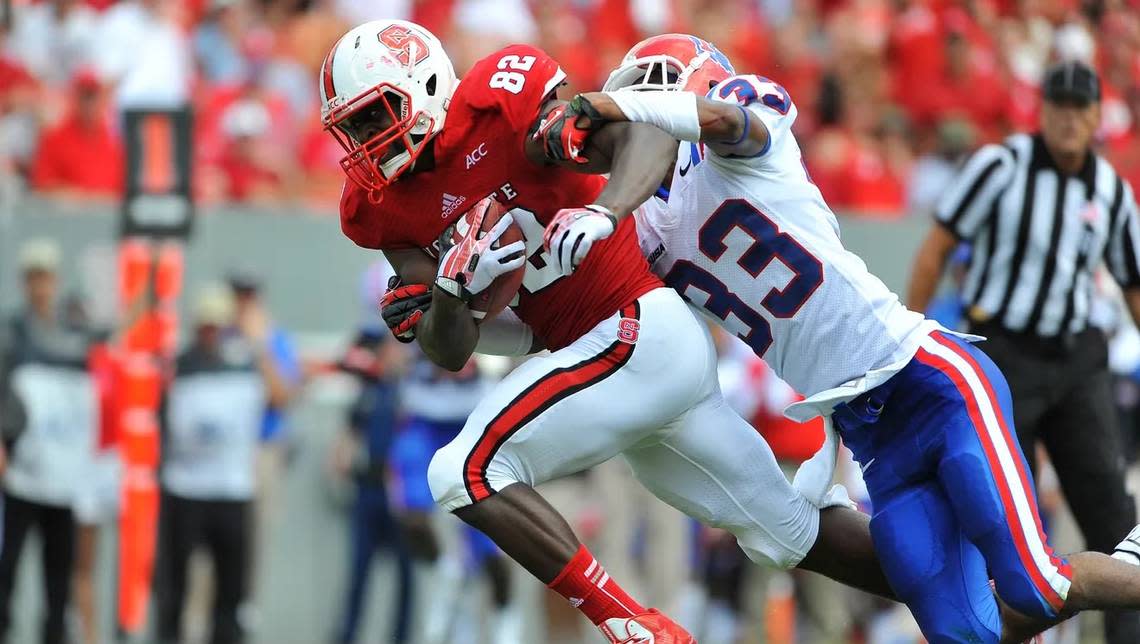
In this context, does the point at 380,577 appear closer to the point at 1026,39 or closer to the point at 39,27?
the point at 39,27

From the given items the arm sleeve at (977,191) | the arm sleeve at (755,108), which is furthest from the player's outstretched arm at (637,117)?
the arm sleeve at (977,191)

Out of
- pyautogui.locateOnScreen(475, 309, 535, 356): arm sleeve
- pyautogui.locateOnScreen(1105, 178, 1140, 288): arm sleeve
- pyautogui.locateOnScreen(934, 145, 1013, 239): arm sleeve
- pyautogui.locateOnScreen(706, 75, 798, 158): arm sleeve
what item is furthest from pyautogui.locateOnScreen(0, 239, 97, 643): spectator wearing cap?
pyautogui.locateOnScreen(706, 75, 798, 158): arm sleeve

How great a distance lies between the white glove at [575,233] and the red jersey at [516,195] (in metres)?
0.43

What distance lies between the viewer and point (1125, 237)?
21.2ft

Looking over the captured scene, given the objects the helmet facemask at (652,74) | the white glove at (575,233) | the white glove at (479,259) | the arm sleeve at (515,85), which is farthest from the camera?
the helmet facemask at (652,74)

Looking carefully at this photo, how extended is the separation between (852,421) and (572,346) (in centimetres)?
85

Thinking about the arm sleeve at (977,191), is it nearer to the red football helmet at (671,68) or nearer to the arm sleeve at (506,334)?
the red football helmet at (671,68)

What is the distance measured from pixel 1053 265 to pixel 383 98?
2681 mm

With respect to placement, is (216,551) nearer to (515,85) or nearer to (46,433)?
(46,433)

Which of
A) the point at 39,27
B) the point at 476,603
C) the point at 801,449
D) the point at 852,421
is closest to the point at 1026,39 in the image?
the point at 801,449

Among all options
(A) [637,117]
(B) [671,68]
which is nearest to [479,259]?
(A) [637,117]

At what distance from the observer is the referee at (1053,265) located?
20.6 feet

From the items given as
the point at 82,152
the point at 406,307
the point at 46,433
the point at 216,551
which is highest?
the point at 406,307

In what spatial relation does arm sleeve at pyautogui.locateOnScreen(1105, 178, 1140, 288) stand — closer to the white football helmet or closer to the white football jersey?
the white football jersey
